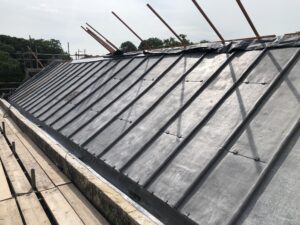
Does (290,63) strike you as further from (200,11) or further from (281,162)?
(200,11)

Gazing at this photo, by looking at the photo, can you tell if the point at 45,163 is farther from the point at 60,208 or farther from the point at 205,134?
the point at 205,134

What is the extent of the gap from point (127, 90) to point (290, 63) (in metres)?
3.63

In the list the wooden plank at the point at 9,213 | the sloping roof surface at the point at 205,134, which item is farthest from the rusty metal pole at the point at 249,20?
the wooden plank at the point at 9,213

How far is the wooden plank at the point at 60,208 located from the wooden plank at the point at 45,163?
1.37 ft

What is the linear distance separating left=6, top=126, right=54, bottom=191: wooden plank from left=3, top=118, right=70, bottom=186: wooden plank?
7cm

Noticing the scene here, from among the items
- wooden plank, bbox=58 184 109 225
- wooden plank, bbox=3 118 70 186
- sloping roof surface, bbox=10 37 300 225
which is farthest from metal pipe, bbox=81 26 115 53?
wooden plank, bbox=58 184 109 225

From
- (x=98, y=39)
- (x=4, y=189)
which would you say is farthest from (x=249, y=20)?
(x=98, y=39)

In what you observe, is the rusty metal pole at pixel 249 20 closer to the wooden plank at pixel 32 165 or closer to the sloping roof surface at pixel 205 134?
the sloping roof surface at pixel 205 134

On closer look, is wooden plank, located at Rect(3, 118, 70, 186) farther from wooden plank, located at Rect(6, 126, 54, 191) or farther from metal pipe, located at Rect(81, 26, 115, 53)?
metal pipe, located at Rect(81, 26, 115, 53)

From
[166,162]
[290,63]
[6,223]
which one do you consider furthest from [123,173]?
[290,63]

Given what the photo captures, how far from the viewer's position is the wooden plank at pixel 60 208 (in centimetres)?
399

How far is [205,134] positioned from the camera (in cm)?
418

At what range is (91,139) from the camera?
5902 millimetres

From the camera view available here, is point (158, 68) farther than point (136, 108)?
Yes
